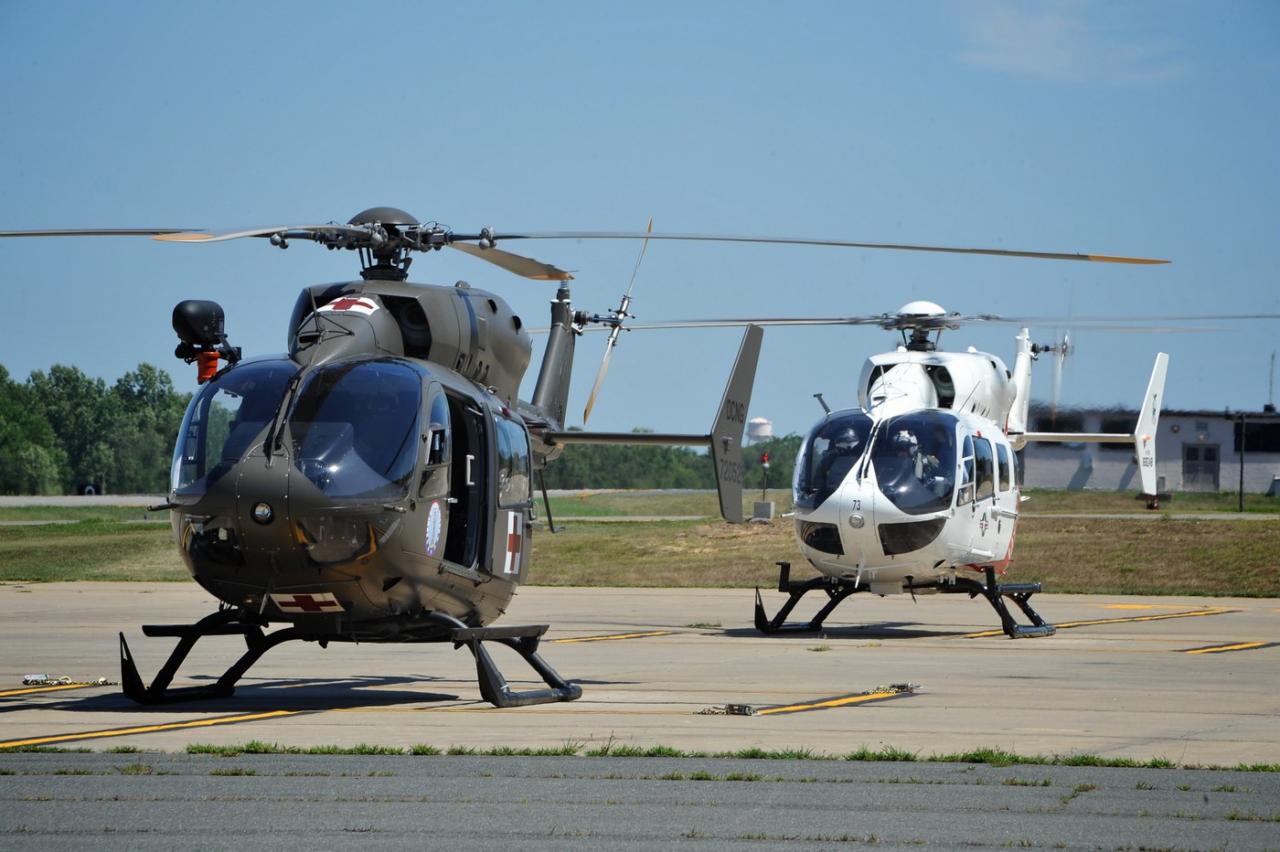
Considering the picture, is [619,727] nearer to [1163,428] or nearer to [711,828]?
[711,828]

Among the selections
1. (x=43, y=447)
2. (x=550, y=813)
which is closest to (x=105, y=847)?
(x=550, y=813)

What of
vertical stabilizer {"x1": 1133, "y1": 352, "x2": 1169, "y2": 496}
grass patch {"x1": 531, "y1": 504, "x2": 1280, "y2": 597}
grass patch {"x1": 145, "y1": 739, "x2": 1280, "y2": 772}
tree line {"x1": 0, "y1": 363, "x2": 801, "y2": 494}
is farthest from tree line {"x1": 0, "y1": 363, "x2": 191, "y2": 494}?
grass patch {"x1": 145, "y1": 739, "x2": 1280, "y2": 772}

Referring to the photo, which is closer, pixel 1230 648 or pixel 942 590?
pixel 1230 648

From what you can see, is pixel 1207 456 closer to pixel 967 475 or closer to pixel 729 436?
pixel 967 475

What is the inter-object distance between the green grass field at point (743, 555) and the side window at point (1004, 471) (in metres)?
11.4

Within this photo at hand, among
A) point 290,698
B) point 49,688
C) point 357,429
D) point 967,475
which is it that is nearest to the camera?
point 357,429

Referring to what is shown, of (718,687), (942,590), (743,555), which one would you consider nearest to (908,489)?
(942,590)

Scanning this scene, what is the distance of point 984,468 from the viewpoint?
2120 centimetres

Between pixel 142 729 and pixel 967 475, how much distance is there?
496 inches

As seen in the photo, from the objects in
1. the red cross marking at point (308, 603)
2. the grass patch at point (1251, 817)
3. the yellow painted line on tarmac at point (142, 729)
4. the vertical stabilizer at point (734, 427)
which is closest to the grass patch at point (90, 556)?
the vertical stabilizer at point (734, 427)

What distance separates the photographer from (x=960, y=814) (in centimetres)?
766

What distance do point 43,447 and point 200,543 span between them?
91.6 metres

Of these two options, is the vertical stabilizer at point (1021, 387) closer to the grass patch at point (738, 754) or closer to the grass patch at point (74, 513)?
the grass patch at point (738, 754)

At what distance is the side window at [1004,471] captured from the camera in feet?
72.1
